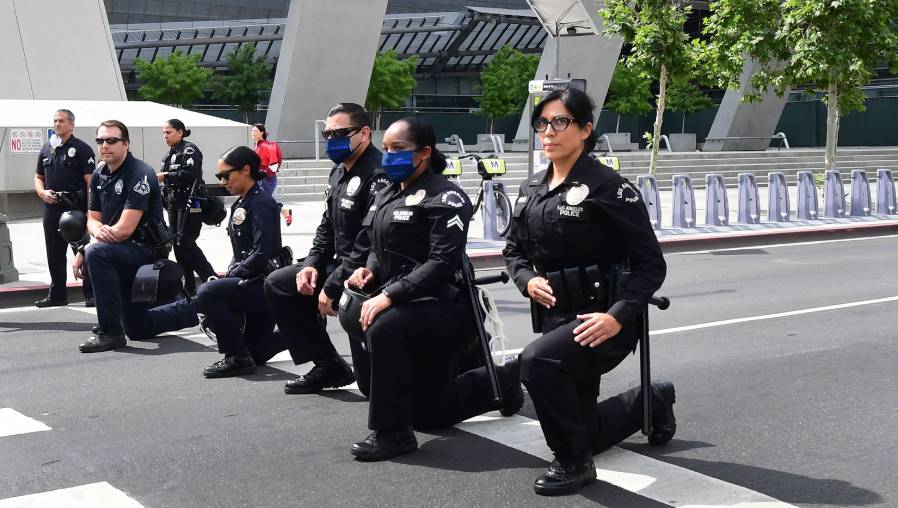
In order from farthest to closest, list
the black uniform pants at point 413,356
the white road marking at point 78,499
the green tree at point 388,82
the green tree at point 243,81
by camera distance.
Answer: the green tree at point 243,81 → the green tree at point 388,82 → the black uniform pants at point 413,356 → the white road marking at point 78,499

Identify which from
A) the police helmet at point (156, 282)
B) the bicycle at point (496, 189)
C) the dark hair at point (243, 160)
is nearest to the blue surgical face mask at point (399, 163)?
the dark hair at point (243, 160)

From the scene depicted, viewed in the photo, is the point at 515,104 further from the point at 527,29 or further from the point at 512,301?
the point at 512,301

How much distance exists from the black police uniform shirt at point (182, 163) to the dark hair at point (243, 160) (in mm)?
3451

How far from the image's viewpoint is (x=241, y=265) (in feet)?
24.4

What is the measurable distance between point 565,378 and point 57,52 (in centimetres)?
2235

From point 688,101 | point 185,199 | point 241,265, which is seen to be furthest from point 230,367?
point 688,101

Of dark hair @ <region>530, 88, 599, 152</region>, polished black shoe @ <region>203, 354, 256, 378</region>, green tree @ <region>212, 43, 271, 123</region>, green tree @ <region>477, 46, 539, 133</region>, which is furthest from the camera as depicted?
green tree @ <region>477, 46, 539, 133</region>

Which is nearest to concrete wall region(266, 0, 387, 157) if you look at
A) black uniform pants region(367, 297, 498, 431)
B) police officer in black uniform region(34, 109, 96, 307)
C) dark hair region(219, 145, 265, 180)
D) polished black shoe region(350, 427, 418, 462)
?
police officer in black uniform region(34, 109, 96, 307)

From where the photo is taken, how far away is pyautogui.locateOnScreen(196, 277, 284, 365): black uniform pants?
24.5 feet

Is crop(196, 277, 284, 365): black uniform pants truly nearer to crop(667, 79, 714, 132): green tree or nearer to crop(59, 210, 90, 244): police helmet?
crop(59, 210, 90, 244): police helmet

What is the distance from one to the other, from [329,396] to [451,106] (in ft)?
190

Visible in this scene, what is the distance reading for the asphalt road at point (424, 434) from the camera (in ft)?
16.8

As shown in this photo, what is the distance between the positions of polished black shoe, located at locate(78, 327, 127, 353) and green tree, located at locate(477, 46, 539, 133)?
144 ft

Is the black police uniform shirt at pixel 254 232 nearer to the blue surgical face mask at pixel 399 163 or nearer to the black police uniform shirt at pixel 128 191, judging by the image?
the black police uniform shirt at pixel 128 191
